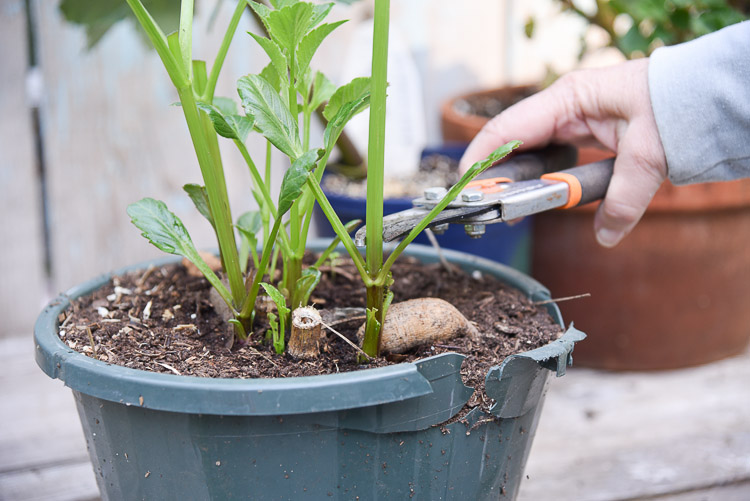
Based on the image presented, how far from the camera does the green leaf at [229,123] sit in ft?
1.72

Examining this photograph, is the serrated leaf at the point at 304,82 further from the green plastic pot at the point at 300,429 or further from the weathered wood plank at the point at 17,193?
the weathered wood plank at the point at 17,193

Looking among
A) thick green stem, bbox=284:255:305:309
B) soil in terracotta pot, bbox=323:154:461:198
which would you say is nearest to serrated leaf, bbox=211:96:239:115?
thick green stem, bbox=284:255:305:309

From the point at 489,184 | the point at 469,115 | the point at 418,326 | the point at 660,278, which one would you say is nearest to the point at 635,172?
the point at 489,184

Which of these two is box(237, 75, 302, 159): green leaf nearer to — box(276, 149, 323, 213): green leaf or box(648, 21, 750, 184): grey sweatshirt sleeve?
box(276, 149, 323, 213): green leaf

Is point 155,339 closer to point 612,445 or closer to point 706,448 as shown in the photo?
point 612,445

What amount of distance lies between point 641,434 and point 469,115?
70cm

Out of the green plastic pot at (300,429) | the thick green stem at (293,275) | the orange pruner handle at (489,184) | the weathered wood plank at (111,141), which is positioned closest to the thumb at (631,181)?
the orange pruner handle at (489,184)

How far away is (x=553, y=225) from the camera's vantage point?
1304 millimetres

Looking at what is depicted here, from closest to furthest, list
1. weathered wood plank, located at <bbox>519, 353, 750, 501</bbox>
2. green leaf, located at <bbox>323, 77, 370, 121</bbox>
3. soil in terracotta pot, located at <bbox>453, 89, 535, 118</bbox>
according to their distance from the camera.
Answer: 1. green leaf, located at <bbox>323, 77, 370, 121</bbox>
2. weathered wood plank, located at <bbox>519, 353, 750, 501</bbox>
3. soil in terracotta pot, located at <bbox>453, 89, 535, 118</bbox>

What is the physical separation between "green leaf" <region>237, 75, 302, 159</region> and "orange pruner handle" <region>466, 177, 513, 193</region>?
0.20 m

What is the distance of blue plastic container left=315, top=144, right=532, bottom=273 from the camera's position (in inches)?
45.3

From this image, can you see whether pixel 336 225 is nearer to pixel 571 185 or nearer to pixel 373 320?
pixel 373 320

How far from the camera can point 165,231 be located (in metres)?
0.61

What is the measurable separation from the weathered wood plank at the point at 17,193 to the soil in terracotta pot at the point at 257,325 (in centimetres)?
68
